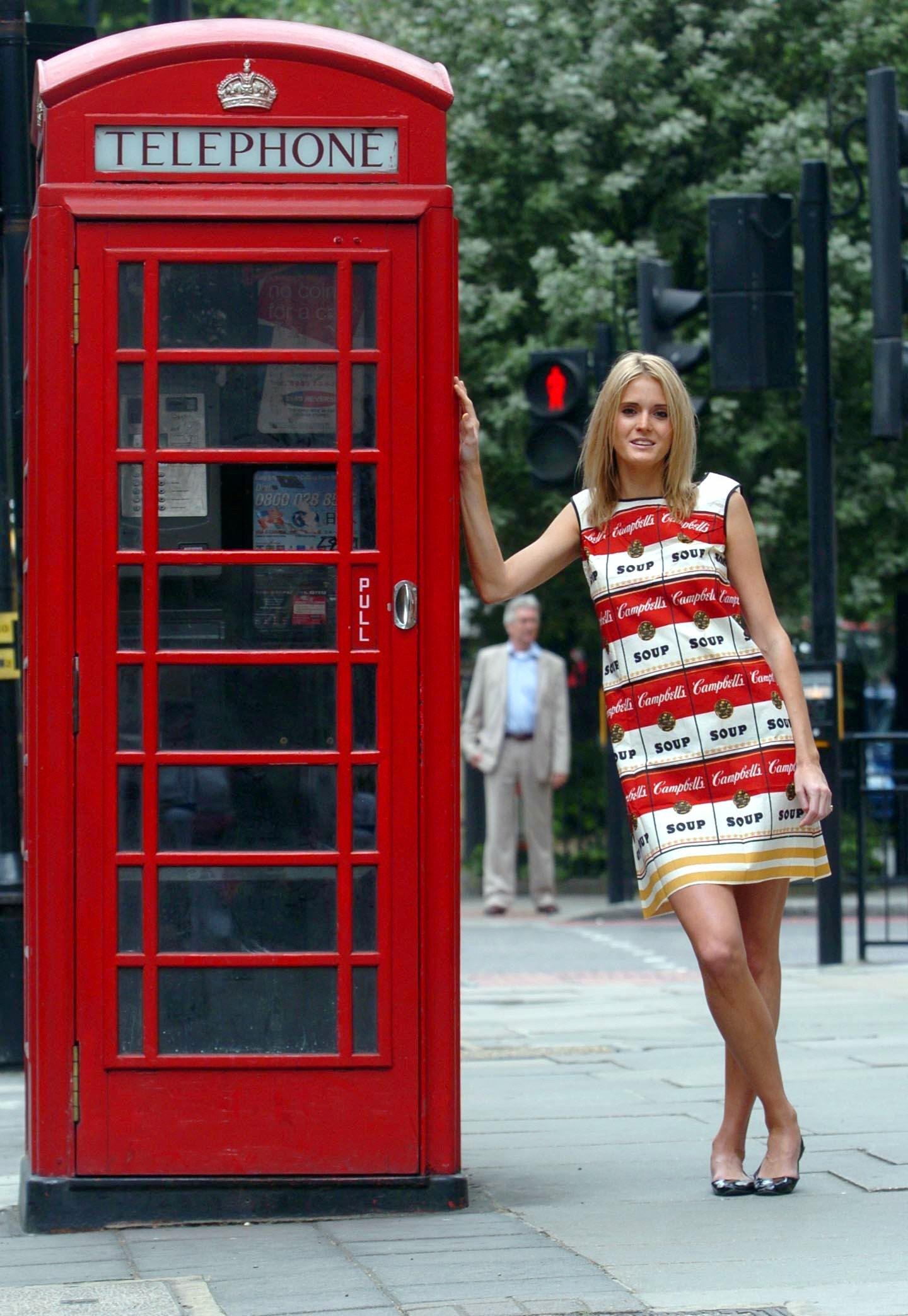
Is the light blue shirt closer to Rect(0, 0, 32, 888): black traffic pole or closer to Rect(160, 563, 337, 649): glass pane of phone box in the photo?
Rect(0, 0, 32, 888): black traffic pole

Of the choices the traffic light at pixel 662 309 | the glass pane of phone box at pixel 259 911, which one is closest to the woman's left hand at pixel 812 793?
the glass pane of phone box at pixel 259 911

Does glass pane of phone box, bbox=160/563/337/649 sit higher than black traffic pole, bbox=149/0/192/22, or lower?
lower

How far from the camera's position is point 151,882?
4.93 meters

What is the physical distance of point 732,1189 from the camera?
5.11 metres

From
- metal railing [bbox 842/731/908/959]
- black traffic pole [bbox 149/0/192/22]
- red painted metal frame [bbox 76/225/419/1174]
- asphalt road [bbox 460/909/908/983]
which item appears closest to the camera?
red painted metal frame [bbox 76/225/419/1174]

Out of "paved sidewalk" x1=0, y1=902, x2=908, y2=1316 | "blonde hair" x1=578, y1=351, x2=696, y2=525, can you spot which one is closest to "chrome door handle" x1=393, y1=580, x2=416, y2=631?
"blonde hair" x1=578, y1=351, x2=696, y2=525

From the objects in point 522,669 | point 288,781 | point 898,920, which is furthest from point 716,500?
point 522,669

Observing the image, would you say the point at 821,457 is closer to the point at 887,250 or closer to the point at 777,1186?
the point at 887,250

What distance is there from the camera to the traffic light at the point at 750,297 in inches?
400

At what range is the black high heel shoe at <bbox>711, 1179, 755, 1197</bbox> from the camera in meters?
5.11

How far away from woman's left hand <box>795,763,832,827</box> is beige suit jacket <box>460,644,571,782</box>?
9486 millimetres

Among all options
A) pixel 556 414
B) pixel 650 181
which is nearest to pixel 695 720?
pixel 556 414

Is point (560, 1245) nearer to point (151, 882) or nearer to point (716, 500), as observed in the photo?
point (151, 882)

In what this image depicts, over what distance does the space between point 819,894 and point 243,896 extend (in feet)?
18.4
